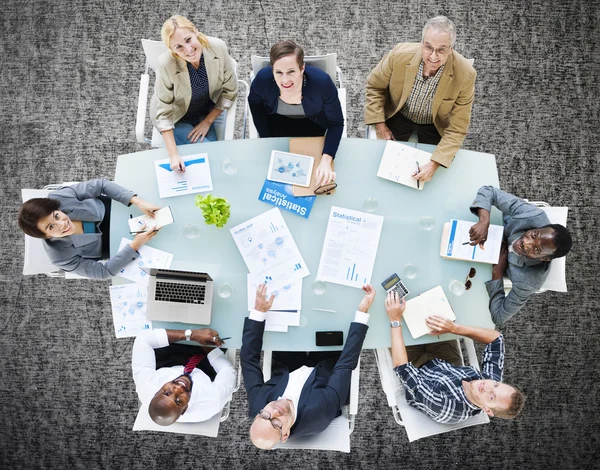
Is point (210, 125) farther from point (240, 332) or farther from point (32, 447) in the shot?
point (32, 447)

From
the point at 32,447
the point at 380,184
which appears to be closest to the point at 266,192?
the point at 380,184

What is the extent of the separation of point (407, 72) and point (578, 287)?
1.85 metres

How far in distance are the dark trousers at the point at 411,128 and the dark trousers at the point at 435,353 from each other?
3.56 feet

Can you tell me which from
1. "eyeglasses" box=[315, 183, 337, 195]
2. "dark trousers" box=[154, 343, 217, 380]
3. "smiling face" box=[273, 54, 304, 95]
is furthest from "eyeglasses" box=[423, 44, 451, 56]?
"dark trousers" box=[154, 343, 217, 380]

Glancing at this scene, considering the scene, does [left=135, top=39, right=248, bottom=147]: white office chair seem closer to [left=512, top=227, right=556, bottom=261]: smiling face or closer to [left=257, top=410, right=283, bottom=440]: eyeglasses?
[left=257, top=410, right=283, bottom=440]: eyeglasses

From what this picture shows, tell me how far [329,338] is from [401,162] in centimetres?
91

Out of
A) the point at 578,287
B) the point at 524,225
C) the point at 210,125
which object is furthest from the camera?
the point at 578,287

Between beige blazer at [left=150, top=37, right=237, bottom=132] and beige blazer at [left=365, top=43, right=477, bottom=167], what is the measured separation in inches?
29.7

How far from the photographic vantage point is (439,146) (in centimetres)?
226

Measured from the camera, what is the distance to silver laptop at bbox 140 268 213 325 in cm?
211

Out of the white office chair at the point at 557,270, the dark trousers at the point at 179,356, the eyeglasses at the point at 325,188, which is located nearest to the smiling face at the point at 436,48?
the eyeglasses at the point at 325,188

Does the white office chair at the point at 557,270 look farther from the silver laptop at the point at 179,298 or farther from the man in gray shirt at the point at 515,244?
the silver laptop at the point at 179,298

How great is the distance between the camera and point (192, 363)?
2.24 m

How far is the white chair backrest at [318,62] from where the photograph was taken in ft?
7.52
